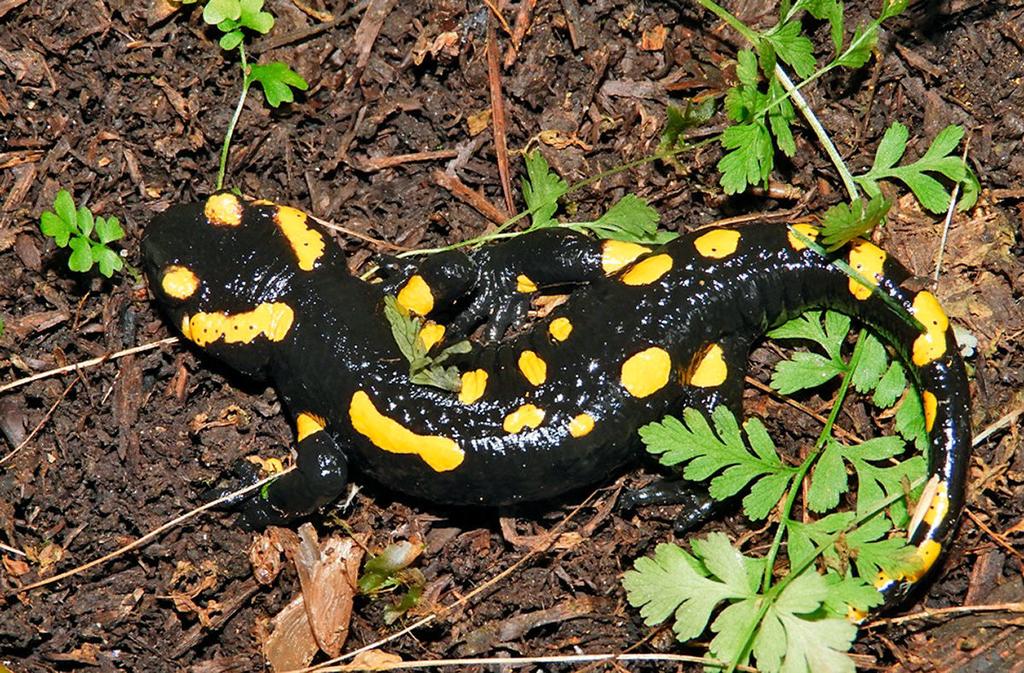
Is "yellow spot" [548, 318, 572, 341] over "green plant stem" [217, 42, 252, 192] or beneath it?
beneath

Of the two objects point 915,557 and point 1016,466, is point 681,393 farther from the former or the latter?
point 1016,466

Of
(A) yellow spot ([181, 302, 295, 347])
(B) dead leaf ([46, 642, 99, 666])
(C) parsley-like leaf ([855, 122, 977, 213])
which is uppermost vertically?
(C) parsley-like leaf ([855, 122, 977, 213])

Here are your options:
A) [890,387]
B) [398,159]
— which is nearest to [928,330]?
[890,387]

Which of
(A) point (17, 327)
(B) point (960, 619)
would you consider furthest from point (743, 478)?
(A) point (17, 327)

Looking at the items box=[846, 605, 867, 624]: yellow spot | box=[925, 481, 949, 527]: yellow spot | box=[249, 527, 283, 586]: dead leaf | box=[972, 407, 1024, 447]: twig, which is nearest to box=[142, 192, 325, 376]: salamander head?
Result: box=[249, 527, 283, 586]: dead leaf

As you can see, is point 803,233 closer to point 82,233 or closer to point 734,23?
point 734,23

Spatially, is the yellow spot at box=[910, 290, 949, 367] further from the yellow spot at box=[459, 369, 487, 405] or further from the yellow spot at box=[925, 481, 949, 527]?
the yellow spot at box=[459, 369, 487, 405]
